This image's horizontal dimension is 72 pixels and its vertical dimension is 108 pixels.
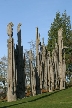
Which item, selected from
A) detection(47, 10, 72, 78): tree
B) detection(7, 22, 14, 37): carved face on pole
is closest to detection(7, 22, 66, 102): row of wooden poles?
detection(7, 22, 14, 37): carved face on pole

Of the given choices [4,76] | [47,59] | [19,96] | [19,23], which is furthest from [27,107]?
[4,76]

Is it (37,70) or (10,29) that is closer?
(10,29)

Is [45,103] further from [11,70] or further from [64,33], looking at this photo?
[64,33]

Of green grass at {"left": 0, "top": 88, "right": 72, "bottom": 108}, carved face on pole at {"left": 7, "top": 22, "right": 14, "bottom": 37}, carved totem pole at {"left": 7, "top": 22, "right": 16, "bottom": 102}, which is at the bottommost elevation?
green grass at {"left": 0, "top": 88, "right": 72, "bottom": 108}

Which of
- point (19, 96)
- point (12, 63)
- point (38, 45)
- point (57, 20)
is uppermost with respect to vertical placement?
point (57, 20)

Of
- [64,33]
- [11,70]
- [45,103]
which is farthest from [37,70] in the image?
[64,33]

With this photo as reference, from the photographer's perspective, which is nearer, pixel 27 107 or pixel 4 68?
pixel 27 107

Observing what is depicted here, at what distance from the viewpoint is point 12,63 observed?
25.0 m

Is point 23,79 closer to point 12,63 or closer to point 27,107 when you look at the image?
point 12,63

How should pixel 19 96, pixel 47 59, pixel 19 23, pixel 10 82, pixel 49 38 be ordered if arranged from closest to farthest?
pixel 10 82 → pixel 19 96 → pixel 19 23 → pixel 47 59 → pixel 49 38

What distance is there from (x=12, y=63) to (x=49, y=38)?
30.7 meters

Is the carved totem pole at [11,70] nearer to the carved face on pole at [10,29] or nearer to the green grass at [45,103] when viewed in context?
the carved face on pole at [10,29]

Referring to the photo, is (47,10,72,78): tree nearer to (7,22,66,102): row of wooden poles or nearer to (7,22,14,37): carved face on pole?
(7,22,66,102): row of wooden poles

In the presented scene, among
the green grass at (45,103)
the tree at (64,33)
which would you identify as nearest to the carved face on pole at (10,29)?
the green grass at (45,103)
